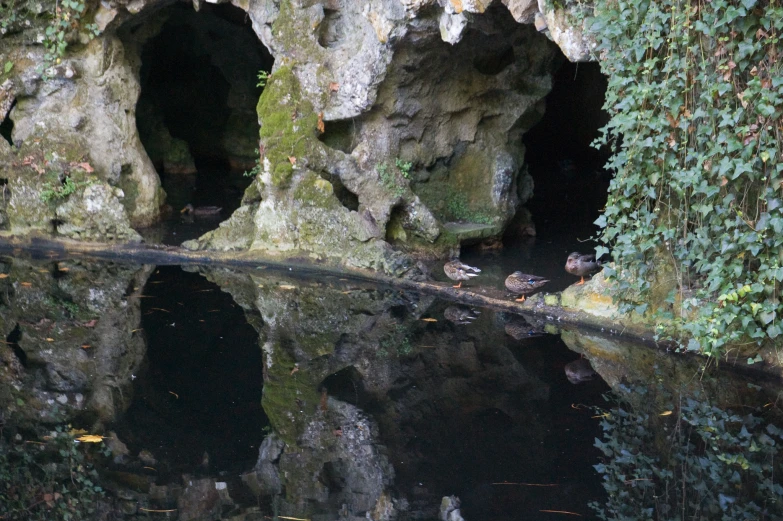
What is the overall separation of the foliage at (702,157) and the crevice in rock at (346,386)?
2244 mm

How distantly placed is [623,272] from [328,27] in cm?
466

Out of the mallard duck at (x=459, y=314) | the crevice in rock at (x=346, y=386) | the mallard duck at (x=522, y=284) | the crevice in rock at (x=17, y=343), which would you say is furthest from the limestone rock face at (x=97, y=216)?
the crevice in rock at (x=346, y=386)

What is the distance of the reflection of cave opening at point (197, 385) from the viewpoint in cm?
549

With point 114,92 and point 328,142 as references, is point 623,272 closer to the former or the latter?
point 328,142

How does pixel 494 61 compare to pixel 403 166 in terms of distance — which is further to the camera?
pixel 494 61

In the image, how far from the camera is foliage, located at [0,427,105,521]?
4703mm

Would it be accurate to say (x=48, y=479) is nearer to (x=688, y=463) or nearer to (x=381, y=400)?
(x=381, y=400)

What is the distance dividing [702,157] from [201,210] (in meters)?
7.81

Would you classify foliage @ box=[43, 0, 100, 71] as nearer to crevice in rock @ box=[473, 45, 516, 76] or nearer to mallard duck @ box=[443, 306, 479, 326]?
crevice in rock @ box=[473, 45, 516, 76]

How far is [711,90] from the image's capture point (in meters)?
6.28

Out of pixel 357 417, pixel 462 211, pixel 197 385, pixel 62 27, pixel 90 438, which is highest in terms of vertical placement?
pixel 62 27

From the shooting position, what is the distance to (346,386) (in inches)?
255

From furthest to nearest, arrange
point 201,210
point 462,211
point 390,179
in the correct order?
point 201,210
point 462,211
point 390,179

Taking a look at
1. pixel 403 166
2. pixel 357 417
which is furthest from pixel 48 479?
pixel 403 166
